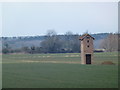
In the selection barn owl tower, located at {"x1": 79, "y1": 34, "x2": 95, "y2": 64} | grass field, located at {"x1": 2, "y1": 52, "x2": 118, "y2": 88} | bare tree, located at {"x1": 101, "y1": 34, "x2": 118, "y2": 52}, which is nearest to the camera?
grass field, located at {"x1": 2, "y1": 52, "x2": 118, "y2": 88}

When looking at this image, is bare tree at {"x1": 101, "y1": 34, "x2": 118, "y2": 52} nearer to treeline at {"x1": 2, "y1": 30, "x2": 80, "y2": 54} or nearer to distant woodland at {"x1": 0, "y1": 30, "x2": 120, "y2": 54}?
distant woodland at {"x1": 0, "y1": 30, "x2": 120, "y2": 54}

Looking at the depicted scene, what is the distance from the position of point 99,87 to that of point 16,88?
4528mm

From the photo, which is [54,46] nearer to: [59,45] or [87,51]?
[59,45]

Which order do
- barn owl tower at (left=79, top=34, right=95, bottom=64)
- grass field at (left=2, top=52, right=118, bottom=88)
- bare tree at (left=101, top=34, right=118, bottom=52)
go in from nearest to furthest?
grass field at (left=2, top=52, right=118, bottom=88) < barn owl tower at (left=79, top=34, right=95, bottom=64) < bare tree at (left=101, top=34, right=118, bottom=52)

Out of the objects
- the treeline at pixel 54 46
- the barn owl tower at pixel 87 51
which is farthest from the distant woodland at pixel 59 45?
the barn owl tower at pixel 87 51

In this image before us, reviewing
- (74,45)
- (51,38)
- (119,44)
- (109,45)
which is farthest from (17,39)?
(119,44)

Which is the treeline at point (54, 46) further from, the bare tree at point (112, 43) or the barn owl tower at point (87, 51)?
the barn owl tower at point (87, 51)

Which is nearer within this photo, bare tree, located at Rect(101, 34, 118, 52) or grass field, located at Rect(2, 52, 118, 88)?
grass field, located at Rect(2, 52, 118, 88)

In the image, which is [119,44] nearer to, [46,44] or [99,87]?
[46,44]

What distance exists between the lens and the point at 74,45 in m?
101

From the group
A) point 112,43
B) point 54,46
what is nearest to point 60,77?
point 112,43

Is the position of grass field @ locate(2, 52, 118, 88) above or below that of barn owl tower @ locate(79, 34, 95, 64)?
below

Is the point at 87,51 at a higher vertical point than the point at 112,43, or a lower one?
lower

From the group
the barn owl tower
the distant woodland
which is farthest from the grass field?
the distant woodland
